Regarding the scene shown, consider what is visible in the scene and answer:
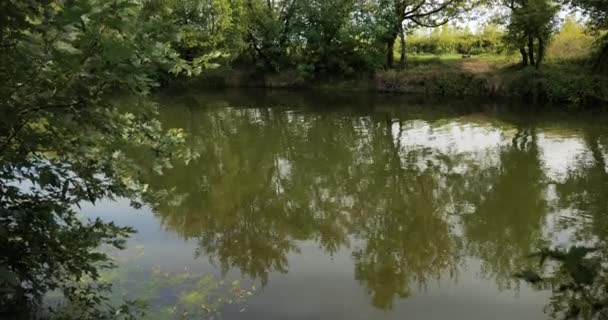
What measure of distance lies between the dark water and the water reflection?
32mm

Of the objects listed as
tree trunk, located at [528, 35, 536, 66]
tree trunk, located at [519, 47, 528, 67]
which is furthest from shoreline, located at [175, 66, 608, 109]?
tree trunk, located at [528, 35, 536, 66]

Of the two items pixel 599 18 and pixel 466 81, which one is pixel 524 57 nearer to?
pixel 466 81

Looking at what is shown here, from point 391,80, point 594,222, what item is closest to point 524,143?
point 594,222

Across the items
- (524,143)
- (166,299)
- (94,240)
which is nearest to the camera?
(94,240)

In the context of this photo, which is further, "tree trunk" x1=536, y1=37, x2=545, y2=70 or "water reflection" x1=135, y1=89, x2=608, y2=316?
"tree trunk" x1=536, y1=37, x2=545, y2=70

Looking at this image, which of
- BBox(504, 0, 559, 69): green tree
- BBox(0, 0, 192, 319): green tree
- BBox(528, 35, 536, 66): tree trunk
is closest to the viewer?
BBox(0, 0, 192, 319): green tree

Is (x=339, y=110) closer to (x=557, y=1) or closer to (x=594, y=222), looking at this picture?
(x=557, y=1)

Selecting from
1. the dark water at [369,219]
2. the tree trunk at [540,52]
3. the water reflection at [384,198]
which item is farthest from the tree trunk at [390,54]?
the dark water at [369,219]

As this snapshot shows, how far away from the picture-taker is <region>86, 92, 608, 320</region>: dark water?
578cm

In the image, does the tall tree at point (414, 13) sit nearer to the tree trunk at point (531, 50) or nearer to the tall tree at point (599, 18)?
the tree trunk at point (531, 50)

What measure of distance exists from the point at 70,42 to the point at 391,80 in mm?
26029

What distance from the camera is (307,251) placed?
714 centimetres

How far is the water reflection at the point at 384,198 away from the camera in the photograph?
684 cm

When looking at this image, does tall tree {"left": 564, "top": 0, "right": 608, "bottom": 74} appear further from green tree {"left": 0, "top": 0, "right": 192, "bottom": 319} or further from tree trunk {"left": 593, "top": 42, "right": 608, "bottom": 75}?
green tree {"left": 0, "top": 0, "right": 192, "bottom": 319}
